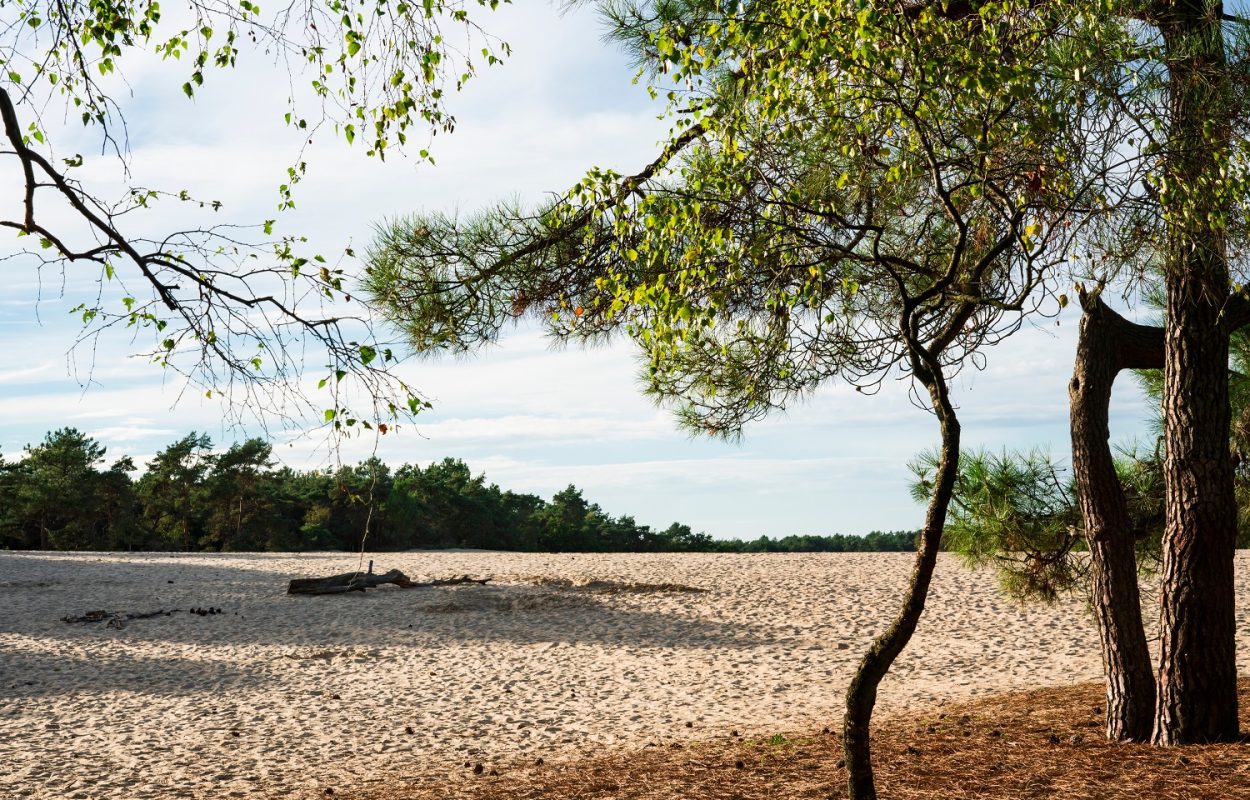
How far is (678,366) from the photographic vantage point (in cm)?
618

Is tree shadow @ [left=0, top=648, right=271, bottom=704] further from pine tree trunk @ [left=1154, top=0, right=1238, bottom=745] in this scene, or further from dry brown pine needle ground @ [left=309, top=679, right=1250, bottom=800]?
pine tree trunk @ [left=1154, top=0, right=1238, bottom=745]

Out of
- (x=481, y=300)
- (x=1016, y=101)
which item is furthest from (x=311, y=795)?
(x=1016, y=101)

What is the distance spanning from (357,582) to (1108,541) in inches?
445

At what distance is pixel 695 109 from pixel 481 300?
7.21ft

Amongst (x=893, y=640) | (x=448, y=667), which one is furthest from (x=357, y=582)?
(x=893, y=640)

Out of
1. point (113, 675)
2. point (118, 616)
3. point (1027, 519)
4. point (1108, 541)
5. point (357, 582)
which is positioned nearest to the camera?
point (1108, 541)

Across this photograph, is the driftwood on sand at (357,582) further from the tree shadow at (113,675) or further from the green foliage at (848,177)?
the green foliage at (848,177)

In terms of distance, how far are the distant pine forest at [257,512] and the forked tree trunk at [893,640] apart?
2369cm

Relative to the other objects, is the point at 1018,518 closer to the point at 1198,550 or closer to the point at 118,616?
the point at 1198,550

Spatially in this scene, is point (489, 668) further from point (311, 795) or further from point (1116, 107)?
point (1116, 107)

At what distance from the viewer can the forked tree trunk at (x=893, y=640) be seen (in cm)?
355

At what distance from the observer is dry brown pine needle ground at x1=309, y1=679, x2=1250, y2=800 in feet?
14.1

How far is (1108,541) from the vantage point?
5094mm

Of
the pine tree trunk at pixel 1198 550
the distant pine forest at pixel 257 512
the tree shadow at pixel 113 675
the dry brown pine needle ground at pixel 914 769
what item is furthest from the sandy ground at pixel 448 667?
the distant pine forest at pixel 257 512
